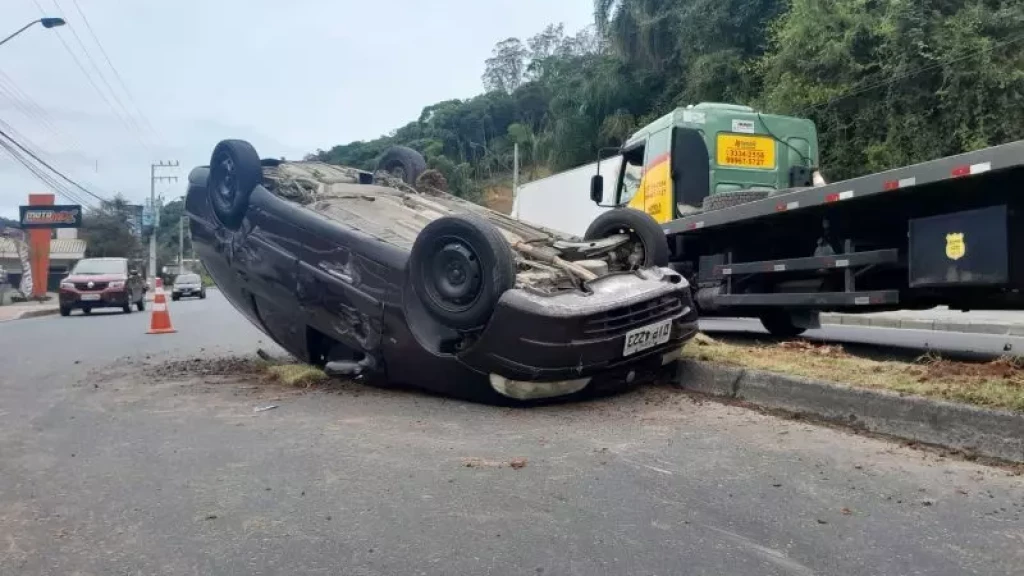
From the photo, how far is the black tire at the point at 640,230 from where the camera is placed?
5934 mm

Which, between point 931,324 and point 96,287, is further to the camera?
point 96,287

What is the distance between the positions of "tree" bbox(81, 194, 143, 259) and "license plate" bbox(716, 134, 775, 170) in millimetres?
60495

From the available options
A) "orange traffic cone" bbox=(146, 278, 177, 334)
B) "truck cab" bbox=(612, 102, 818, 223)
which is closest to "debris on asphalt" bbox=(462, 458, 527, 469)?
"truck cab" bbox=(612, 102, 818, 223)

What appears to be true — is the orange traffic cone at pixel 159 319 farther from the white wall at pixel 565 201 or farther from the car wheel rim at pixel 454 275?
the car wheel rim at pixel 454 275

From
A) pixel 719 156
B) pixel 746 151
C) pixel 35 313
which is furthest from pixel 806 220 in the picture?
pixel 35 313

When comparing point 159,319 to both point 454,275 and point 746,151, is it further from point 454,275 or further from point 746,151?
point 454,275

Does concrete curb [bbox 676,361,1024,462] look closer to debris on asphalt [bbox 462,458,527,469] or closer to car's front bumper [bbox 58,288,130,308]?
debris on asphalt [bbox 462,458,527,469]

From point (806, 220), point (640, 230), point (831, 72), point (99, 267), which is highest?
point (831, 72)

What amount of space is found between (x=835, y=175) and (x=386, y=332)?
15.4 meters

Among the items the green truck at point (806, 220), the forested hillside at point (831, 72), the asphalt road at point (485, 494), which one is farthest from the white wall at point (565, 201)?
the asphalt road at point (485, 494)

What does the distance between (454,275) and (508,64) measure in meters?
65.5

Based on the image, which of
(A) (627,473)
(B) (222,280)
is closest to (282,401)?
(B) (222,280)

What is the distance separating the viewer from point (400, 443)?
4.33 meters

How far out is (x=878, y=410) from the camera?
14.1 ft
